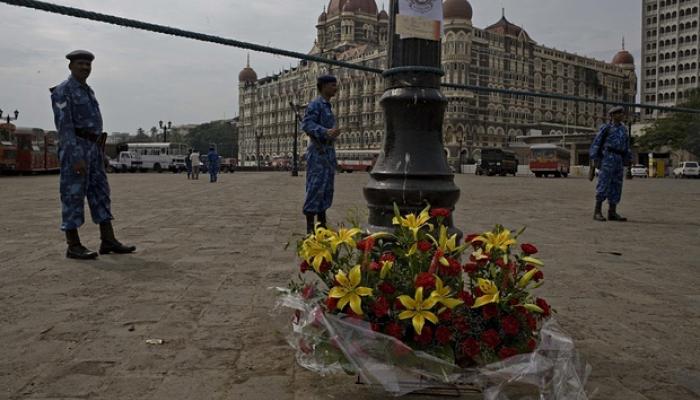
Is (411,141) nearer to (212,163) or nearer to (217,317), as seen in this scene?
(217,317)

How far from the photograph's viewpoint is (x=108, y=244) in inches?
195

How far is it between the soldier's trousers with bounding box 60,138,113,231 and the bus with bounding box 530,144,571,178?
39.7 m

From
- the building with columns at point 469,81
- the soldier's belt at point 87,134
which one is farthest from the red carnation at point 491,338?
the building with columns at point 469,81

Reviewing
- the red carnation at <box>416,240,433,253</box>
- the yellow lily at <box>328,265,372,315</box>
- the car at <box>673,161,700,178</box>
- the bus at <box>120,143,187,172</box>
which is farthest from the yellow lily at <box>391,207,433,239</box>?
the car at <box>673,161,700,178</box>

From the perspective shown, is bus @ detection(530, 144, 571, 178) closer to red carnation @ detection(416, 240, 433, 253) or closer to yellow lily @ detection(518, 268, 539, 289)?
yellow lily @ detection(518, 268, 539, 289)

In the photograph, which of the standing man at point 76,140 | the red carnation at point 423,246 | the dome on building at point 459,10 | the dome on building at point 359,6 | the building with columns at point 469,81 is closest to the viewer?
the red carnation at point 423,246

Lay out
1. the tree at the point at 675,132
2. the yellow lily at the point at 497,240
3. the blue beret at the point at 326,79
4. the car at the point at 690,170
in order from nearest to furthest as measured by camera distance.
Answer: the yellow lily at the point at 497,240 < the blue beret at the point at 326,79 < the car at the point at 690,170 < the tree at the point at 675,132

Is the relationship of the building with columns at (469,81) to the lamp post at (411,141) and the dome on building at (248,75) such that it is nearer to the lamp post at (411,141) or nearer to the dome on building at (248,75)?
the dome on building at (248,75)

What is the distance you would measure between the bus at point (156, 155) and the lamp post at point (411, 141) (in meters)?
44.4

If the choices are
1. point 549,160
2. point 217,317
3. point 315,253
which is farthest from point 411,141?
point 549,160

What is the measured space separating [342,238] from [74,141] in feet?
10.9

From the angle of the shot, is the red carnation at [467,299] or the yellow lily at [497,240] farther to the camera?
the yellow lily at [497,240]

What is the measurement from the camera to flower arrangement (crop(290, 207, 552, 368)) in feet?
6.36

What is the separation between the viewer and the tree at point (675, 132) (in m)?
51.5
